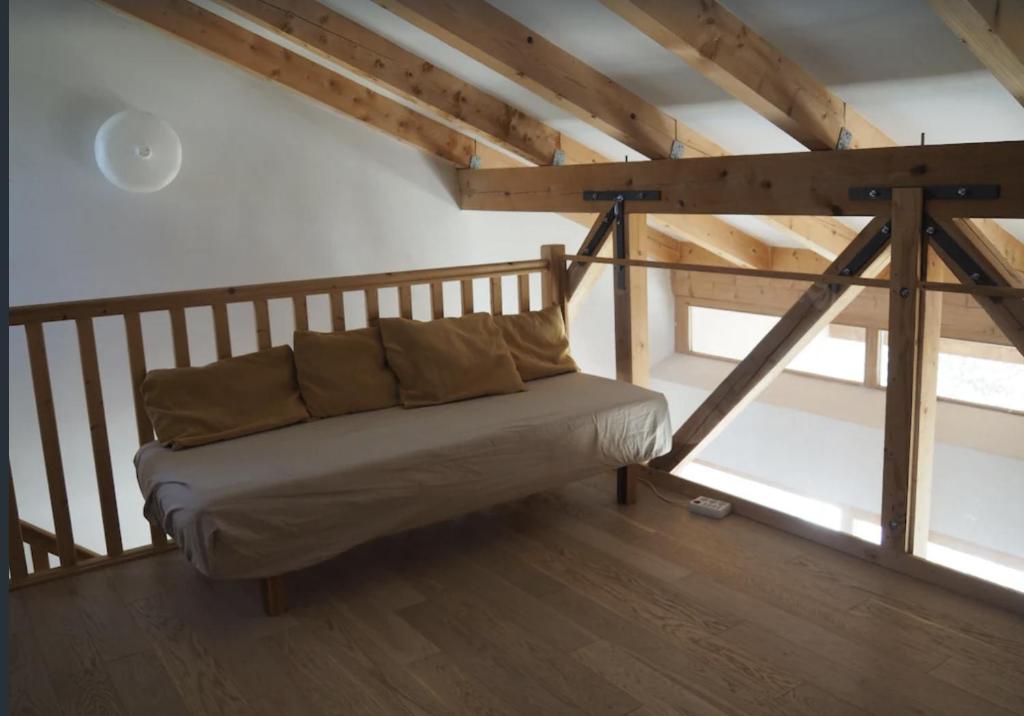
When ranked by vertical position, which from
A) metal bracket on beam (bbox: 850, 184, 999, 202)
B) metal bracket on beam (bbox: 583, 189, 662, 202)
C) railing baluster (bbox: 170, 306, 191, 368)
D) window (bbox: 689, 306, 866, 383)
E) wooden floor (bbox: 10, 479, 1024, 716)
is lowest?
wooden floor (bbox: 10, 479, 1024, 716)

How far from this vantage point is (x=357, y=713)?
2.25 m

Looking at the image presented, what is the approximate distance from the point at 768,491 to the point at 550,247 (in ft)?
10.1

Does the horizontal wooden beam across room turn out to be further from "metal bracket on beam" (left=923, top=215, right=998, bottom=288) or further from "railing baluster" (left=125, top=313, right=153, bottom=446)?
"railing baluster" (left=125, top=313, right=153, bottom=446)

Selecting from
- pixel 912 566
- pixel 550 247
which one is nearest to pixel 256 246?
pixel 550 247

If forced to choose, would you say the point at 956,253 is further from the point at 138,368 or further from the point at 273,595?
the point at 138,368

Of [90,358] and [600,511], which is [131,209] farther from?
[600,511]

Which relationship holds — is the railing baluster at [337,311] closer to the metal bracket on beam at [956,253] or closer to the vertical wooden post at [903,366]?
the vertical wooden post at [903,366]

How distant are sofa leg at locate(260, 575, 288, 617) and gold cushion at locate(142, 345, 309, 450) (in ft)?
1.76

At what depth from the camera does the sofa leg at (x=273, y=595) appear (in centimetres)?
273

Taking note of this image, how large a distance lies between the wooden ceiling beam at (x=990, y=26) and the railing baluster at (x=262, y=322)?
233 centimetres

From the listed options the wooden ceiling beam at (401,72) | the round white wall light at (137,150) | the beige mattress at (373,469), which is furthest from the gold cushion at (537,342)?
the round white wall light at (137,150)

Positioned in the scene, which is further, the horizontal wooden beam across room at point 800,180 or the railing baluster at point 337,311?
the railing baluster at point 337,311

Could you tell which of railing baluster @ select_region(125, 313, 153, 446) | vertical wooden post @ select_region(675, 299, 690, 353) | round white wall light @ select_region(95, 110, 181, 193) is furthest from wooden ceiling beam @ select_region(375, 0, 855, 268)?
vertical wooden post @ select_region(675, 299, 690, 353)

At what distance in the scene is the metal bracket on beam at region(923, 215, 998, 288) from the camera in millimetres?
2670
